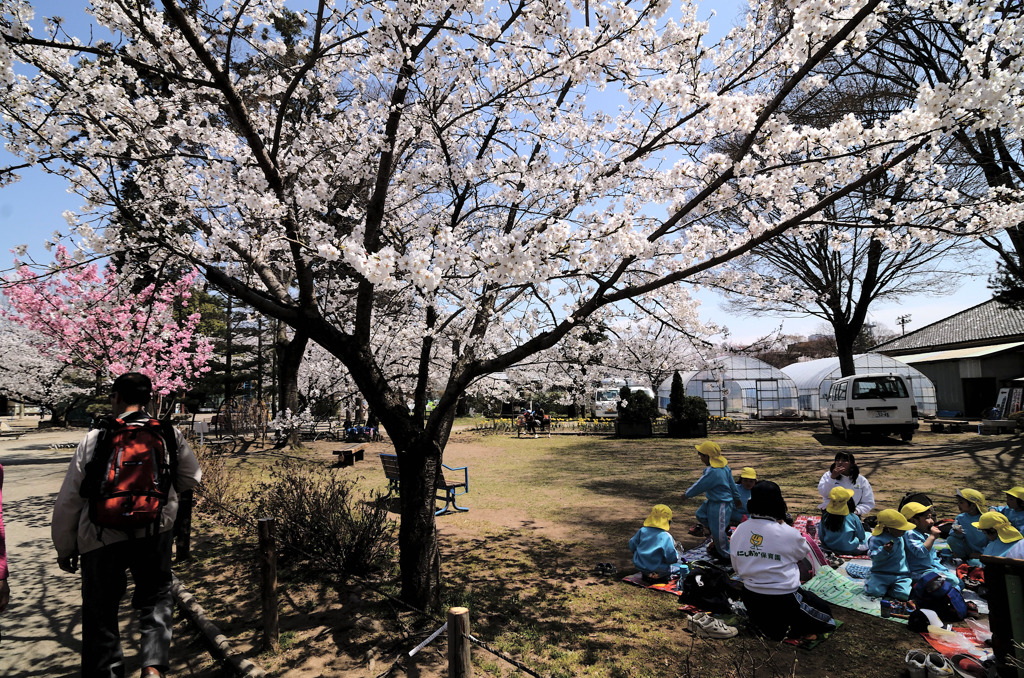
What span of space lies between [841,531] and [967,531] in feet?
3.70

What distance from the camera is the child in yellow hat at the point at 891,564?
4.69 meters

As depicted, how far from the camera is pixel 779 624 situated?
403 cm

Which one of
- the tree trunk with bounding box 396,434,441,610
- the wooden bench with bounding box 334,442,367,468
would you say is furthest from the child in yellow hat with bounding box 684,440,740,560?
the wooden bench with bounding box 334,442,367,468

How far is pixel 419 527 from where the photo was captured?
4.55 meters

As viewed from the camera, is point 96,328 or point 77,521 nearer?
point 77,521

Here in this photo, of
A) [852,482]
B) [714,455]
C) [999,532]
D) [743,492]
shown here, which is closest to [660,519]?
[714,455]

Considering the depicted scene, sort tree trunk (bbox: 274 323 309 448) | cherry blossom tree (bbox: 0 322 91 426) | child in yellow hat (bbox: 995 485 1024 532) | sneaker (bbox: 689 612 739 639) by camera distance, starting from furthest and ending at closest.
Result: cherry blossom tree (bbox: 0 322 91 426) → tree trunk (bbox: 274 323 309 448) → child in yellow hat (bbox: 995 485 1024 532) → sneaker (bbox: 689 612 739 639)

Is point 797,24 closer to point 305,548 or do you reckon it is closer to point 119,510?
point 119,510

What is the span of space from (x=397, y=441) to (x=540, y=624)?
6.63 feet

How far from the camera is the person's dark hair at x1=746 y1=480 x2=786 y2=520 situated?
4156 millimetres

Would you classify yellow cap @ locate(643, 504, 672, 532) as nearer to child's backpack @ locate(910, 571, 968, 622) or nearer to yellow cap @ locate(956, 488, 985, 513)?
child's backpack @ locate(910, 571, 968, 622)

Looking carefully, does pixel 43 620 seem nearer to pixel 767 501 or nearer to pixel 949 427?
pixel 767 501

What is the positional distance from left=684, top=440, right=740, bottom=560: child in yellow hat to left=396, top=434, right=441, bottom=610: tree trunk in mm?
2975

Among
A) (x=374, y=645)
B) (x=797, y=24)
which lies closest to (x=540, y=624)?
(x=374, y=645)
